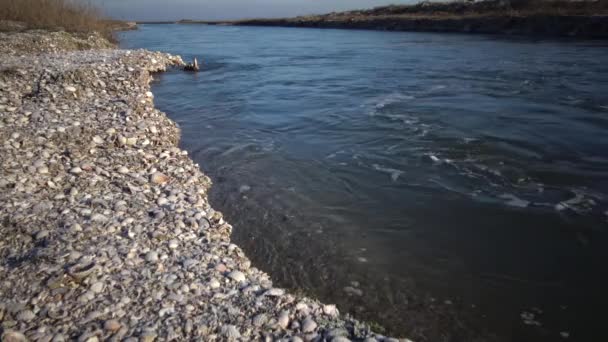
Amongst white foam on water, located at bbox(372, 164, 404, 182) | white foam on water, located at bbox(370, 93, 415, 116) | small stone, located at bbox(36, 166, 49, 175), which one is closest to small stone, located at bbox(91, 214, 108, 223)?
small stone, located at bbox(36, 166, 49, 175)

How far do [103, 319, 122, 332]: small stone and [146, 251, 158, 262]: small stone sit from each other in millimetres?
1067

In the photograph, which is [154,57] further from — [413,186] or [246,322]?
[246,322]

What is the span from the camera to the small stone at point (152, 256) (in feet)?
15.6

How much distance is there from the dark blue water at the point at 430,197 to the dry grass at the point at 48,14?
1759 cm

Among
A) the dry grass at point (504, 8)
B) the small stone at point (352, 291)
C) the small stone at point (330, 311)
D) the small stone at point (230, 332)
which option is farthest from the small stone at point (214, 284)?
the dry grass at point (504, 8)

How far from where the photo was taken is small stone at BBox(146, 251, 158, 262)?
477cm

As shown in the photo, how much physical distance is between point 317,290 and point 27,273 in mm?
3283

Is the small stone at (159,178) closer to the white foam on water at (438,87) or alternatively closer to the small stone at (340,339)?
the small stone at (340,339)

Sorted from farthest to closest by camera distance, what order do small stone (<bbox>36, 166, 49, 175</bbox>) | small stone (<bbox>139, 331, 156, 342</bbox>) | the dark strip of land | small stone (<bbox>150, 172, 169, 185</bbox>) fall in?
the dark strip of land → small stone (<bbox>150, 172, 169, 185</bbox>) → small stone (<bbox>36, 166, 49, 175</bbox>) → small stone (<bbox>139, 331, 156, 342</bbox>)

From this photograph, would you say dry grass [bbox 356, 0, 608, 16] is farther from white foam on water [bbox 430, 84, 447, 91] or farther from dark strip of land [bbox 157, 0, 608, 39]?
white foam on water [bbox 430, 84, 447, 91]

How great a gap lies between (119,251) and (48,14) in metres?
29.6

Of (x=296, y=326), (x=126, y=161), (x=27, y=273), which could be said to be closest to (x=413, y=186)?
(x=296, y=326)

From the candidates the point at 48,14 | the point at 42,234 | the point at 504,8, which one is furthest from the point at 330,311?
the point at 504,8

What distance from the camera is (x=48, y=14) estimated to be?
2727 centimetres
